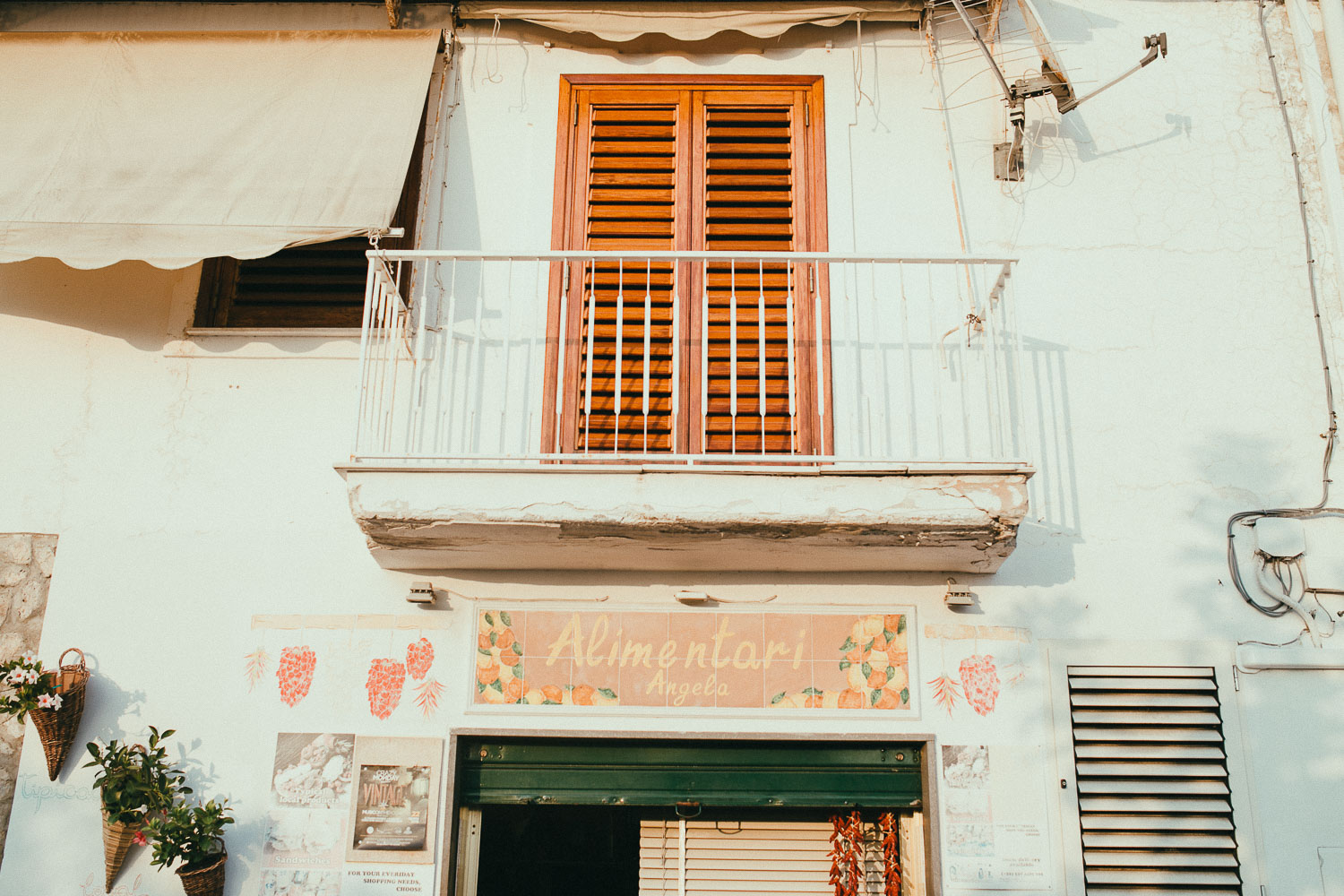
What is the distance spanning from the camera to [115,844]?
4660 mm

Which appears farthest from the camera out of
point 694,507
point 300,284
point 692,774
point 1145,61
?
point 300,284

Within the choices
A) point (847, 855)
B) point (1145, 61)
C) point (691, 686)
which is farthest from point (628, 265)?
point (847, 855)

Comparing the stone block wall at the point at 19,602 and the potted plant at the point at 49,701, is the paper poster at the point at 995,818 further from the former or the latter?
the stone block wall at the point at 19,602

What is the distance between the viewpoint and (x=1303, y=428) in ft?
17.1

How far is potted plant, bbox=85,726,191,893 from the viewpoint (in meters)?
4.65

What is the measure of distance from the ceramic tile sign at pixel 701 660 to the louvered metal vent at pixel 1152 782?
2.94 ft

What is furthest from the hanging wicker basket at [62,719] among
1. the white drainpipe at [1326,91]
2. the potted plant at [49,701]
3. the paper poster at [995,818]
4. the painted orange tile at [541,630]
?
the white drainpipe at [1326,91]

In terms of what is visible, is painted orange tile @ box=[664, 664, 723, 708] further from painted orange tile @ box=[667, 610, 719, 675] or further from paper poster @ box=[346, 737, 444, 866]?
paper poster @ box=[346, 737, 444, 866]

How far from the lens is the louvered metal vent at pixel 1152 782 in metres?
4.62

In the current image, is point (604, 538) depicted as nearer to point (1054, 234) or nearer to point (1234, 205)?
point (1054, 234)

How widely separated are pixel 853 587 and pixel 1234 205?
122 inches

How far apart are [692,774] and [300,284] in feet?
11.5

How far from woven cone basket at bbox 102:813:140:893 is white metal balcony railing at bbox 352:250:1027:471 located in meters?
2.05

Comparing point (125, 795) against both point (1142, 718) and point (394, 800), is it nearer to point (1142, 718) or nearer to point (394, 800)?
point (394, 800)
